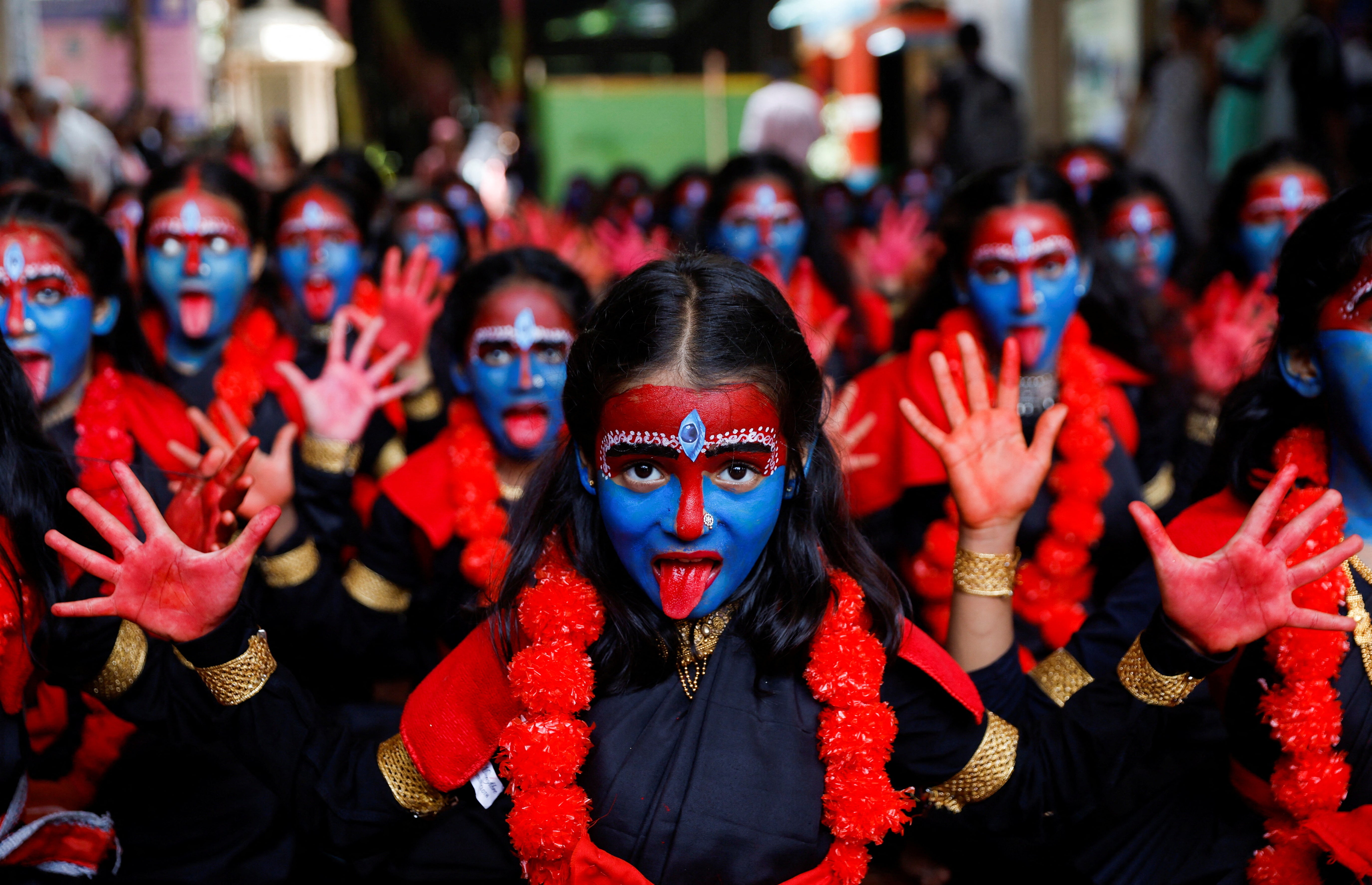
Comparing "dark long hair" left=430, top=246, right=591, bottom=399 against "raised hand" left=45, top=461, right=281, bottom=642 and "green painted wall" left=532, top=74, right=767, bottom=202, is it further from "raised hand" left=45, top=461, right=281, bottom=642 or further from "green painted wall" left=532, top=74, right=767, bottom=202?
"green painted wall" left=532, top=74, right=767, bottom=202

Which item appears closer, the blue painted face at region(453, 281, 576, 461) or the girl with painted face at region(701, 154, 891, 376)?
the blue painted face at region(453, 281, 576, 461)

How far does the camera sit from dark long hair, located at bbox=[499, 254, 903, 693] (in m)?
1.85

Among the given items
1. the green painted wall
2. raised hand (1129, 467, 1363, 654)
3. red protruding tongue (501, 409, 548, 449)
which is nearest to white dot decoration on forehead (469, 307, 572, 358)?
red protruding tongue (501, 409, 548, 449)

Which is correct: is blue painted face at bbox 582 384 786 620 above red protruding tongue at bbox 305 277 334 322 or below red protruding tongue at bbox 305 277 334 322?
below

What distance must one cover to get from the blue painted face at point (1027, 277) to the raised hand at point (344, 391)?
5.26 feet

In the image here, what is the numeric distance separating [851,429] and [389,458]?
5.12ft

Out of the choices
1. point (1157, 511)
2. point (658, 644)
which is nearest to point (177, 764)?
point (658, 644)

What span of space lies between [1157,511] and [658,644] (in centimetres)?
202

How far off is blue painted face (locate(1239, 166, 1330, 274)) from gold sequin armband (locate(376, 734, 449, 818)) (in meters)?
3.73

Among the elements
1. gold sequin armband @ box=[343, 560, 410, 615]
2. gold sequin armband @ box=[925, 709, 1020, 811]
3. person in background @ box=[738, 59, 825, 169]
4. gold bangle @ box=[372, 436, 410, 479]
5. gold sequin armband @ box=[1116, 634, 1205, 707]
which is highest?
person in background @ box=[738, 59, 825, 169]

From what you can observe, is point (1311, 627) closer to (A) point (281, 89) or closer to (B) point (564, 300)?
(B) point (564, 300)

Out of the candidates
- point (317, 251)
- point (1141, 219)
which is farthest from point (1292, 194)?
point (317, 251)

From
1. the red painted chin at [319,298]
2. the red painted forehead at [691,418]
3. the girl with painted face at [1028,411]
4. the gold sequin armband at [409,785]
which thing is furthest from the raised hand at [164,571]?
the red painted chin at [319,298]

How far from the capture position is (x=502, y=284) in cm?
321
